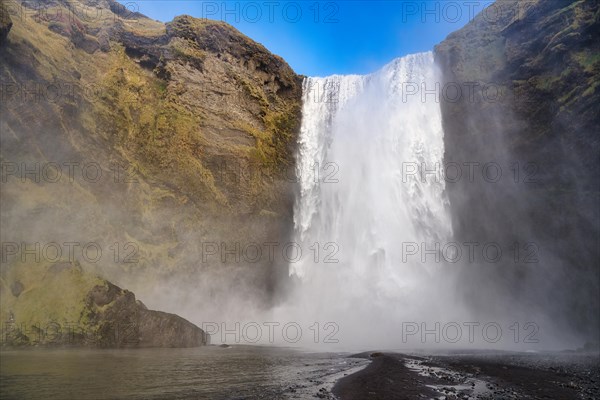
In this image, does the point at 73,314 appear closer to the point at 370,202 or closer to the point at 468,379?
the point at 468,379

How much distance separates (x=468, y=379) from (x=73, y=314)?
19.4 metres

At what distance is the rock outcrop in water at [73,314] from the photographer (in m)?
20.2

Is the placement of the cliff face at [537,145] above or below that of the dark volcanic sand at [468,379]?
above

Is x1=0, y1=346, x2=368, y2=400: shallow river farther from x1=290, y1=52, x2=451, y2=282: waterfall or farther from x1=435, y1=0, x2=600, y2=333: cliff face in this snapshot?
x1=435, y1=0, x2=600, y2=333: cliff face

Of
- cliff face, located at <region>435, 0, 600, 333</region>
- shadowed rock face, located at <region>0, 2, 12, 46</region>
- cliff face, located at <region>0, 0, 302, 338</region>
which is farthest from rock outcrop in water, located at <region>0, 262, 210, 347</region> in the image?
cliff face, located at <region>435, 0, 600, 333</region>

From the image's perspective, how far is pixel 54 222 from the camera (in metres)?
25.1

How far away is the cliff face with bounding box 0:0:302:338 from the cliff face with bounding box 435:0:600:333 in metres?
18.8

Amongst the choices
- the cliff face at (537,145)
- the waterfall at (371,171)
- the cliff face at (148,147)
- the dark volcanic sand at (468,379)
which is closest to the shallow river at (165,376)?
the dark volcanic sand at (468,379)

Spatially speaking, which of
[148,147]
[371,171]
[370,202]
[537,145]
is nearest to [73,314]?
[148,147]

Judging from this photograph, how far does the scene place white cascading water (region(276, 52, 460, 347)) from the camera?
33.4m

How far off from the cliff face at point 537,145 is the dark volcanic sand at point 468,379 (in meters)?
16.0

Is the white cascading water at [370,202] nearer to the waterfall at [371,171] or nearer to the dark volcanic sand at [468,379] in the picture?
the waterfall at [371,171]

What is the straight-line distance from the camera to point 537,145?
3353 centimetres

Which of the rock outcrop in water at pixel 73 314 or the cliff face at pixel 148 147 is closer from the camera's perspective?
the rock outcrop in water at pixel 73 314
